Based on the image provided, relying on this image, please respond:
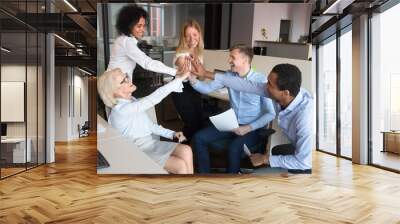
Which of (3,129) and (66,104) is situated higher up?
(66,104)

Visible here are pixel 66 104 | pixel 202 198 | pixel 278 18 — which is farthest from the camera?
pixel 66 104

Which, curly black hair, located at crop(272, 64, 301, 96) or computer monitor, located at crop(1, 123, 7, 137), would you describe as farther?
computer monitor, located at crop(1, 123, 7, 137)

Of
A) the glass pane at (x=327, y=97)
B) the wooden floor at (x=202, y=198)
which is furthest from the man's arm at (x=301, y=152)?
the glass pane at (x=327, y=97)

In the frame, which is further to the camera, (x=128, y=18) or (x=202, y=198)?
(x=128, y=18)

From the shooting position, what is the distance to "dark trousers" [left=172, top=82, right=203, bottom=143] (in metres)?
6.78

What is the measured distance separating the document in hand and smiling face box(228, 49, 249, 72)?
2.39ft

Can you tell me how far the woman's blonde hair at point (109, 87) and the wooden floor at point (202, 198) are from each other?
1.32 m

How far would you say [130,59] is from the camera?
22.4 feet

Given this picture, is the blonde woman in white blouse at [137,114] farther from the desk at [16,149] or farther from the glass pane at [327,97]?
the glass pane at [327,97]

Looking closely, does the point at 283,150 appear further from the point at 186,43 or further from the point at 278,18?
the point at 186,43

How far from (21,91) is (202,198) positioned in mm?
4711

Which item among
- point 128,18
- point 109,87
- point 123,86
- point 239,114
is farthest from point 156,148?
point 128,18

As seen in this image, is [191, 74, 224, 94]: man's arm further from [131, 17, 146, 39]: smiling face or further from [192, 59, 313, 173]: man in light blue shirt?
[131, 17, 146, 39]: smiling face

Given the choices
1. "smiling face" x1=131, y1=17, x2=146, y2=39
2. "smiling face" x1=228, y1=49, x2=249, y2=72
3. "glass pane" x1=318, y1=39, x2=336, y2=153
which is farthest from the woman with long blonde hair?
"glass pane" x1=318, y1=39, x2=336, y2=153
